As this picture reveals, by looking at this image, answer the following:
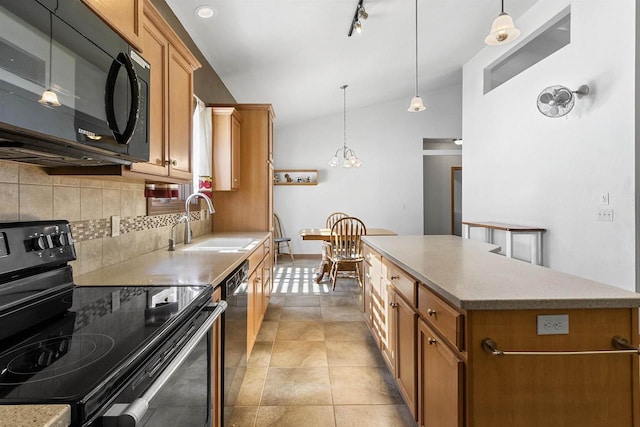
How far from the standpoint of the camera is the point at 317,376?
7.72 feet

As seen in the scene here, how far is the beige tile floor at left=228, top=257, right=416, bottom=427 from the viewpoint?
75.7 inches

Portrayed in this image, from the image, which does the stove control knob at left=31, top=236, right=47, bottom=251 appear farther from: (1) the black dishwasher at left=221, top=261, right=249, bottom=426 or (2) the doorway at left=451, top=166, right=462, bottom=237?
(2) the doorway at left=451, top=166, right=462, bottom=237

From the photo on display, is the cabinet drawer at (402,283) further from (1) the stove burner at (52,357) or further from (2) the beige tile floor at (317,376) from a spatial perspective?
(1) the stove burner at (52,357)

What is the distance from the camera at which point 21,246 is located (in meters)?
1.09

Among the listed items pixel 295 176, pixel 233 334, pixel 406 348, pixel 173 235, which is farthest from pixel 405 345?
pixel 295 176

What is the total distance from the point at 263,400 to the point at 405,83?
18.4 ft

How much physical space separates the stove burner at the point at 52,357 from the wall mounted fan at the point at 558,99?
156 inches

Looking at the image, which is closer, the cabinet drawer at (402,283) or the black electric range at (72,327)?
the black electric range at (72,327)

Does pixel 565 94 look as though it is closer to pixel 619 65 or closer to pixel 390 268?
pixel 619 65

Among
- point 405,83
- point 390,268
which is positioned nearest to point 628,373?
point 390,268

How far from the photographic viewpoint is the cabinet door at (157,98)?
1.61 meters

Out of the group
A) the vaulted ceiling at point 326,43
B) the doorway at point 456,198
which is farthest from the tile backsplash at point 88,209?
the doorway at point 456,198

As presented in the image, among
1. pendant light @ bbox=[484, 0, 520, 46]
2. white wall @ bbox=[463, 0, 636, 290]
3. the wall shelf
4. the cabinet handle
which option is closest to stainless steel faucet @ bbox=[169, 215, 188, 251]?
the cabinet handle

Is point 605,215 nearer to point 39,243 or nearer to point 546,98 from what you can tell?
point 546,98
